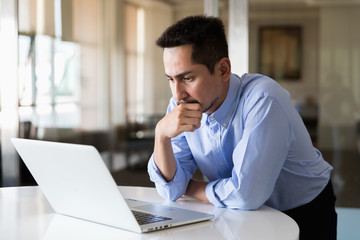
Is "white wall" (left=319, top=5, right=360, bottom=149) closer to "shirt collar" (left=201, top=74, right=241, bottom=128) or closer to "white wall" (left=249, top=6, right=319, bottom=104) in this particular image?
"white wall" (left=249, top=6, right=319, bottom=104)

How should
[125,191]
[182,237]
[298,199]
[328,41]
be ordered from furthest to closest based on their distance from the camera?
1. [328,41]
2. [125,191]
3. [298,199]
4. [182,237]

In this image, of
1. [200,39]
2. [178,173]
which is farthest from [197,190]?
[200,39]

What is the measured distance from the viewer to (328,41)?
3506 mm

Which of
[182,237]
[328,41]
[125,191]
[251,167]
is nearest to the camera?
[182,237]

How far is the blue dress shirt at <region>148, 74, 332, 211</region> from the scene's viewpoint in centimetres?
163

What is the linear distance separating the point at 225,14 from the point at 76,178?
245 cm

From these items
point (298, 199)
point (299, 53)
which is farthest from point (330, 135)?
point (298, 199)

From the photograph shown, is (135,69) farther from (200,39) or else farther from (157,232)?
(157,232)

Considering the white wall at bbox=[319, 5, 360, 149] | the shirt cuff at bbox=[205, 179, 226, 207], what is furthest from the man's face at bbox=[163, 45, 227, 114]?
the white wall at bbox=[319, 5, 360, 149]

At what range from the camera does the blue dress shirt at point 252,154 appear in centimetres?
163

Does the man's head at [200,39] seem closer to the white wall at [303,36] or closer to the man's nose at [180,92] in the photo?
the man's nose at [180,92]

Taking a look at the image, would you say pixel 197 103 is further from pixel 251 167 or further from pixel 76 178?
pixel 76 178

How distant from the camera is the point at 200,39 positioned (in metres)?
1.73

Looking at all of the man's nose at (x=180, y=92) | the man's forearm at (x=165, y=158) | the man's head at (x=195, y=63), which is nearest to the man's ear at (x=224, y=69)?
the man's head at (x=195, y=63)
